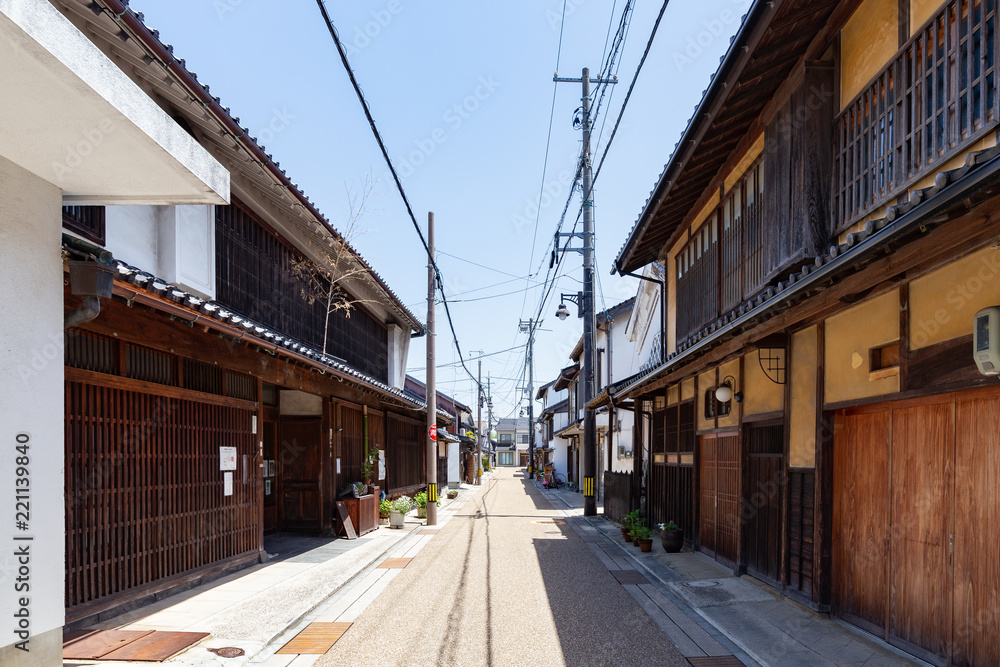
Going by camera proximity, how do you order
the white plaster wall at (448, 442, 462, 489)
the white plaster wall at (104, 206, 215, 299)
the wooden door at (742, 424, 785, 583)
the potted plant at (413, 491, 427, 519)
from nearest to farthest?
the white plaster wall at (104, 206, 215, 299)
the wooden door at (742, 424, 785, 583)
the potted plant at (413, 491, 427, 519)
the white plaster wall at (448, 442, 462, 489)

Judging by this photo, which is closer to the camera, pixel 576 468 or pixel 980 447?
pixel 980 447

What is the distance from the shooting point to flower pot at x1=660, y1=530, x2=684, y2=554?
40.8 feet

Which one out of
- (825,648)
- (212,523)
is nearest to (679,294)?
(825,648)

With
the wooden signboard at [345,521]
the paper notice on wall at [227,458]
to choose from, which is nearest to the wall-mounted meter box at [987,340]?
the paper notice on wall at [227,458]

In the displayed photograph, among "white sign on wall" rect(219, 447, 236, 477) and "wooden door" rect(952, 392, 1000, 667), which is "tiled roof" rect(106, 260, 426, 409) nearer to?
"white sign on wall" rect(219, 447, 236, 477)

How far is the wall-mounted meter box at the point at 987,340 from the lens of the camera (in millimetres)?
4543

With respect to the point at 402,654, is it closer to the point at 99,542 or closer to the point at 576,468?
the point at 99,542

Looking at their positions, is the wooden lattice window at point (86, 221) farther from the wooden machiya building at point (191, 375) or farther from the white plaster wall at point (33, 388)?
the white plaster wall at point (33, 388)

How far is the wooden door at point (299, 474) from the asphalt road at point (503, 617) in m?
2.78

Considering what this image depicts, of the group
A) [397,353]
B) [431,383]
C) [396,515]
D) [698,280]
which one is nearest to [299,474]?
[396,515]

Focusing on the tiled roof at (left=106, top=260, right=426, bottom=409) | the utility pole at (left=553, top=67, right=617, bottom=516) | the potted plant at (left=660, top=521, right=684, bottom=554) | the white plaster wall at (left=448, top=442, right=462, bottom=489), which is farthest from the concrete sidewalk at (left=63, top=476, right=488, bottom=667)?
the white plaster wall at (left=448, top=442, right=462, bottom=489)

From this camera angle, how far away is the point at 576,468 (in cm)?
4009

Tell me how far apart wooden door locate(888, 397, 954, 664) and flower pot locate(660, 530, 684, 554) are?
622 centimetres

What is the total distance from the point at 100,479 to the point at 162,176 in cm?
389
